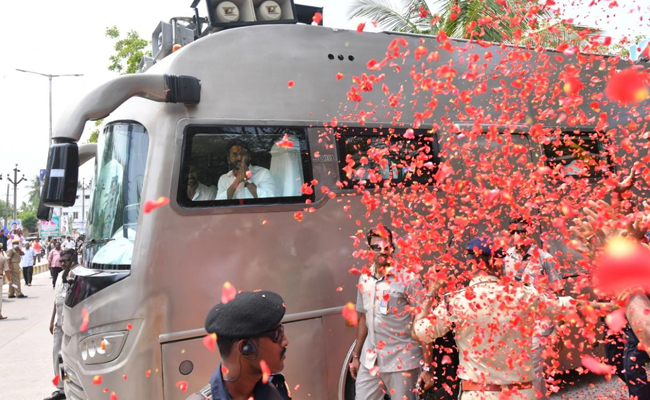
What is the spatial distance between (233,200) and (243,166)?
1.05 feet

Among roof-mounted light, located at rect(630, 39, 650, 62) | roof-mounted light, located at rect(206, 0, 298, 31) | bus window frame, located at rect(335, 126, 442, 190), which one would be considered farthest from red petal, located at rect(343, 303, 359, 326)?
roof-mounted light, located at rect(630, 39, 650, 62)

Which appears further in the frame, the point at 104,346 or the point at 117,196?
the point at 117,196

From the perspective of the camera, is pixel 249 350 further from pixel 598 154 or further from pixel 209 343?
pixel 598 154

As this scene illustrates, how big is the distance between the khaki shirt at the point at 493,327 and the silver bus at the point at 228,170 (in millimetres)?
1406

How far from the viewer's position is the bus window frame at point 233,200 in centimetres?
446

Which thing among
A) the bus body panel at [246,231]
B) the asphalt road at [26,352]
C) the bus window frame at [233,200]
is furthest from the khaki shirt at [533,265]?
the asphalt road at [26,352]

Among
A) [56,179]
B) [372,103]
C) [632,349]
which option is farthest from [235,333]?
[632,349]

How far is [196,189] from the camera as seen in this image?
452cm

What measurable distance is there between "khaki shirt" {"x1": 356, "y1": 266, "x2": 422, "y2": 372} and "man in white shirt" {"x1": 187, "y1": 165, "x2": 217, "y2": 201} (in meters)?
1.64

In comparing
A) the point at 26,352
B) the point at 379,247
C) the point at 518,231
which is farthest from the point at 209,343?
the point at 26,352

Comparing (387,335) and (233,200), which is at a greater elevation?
(233,200)

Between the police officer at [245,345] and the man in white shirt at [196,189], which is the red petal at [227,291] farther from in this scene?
the police officer at [245,345]

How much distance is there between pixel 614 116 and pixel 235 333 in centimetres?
585

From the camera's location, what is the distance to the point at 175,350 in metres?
4.27
